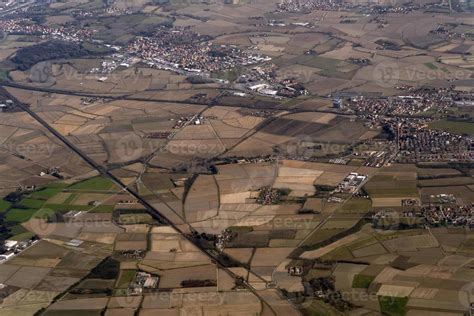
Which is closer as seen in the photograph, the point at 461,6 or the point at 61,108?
the point at 61,108

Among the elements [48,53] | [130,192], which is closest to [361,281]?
[130,192]

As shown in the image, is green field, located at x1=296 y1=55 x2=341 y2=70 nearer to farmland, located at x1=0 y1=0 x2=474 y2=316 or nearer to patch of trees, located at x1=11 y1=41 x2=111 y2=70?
farmland, located at x1=0 y1=0 x2=474 y2=316

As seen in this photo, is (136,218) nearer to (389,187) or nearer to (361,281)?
(361,281)

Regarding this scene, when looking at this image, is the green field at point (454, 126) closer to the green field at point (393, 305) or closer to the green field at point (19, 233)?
the green field at point (393, 305)

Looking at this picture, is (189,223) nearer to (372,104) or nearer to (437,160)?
(437,160)

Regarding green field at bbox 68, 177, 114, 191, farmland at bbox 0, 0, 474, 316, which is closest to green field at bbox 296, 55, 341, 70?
farmland at bbox 0, 0, 474, 316

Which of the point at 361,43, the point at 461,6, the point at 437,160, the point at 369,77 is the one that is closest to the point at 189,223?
the point at 437,160

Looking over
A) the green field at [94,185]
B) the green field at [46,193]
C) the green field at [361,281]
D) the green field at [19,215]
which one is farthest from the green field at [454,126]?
the green field at [19,215]

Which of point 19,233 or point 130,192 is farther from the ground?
point 19,233
